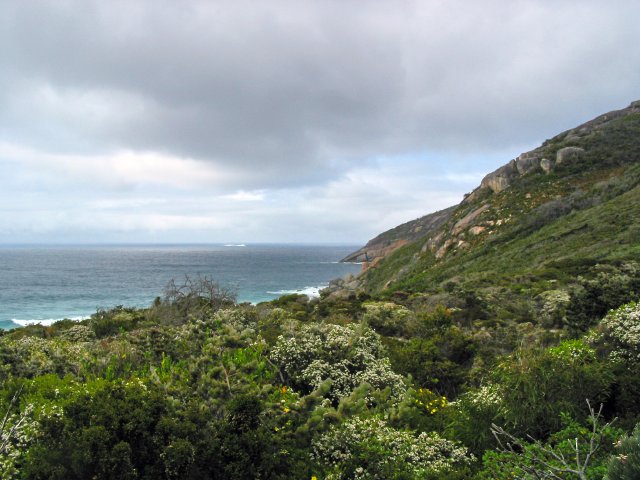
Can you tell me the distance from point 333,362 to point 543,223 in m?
32.5

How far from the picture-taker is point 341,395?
7277 millimetres

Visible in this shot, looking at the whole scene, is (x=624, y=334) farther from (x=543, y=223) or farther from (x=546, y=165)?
(x=546, y=165)

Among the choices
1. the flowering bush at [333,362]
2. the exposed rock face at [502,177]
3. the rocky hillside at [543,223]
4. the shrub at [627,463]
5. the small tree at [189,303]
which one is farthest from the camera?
the exposed rock face at [502,177]

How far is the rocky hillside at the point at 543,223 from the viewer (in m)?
23.0

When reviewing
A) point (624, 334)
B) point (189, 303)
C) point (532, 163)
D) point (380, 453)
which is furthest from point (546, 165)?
point (380, 453)

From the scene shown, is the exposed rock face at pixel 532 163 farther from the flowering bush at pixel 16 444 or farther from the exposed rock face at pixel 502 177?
the flowering bush at pixel 16 444

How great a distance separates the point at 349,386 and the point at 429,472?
291cm

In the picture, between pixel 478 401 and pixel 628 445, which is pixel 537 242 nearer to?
pixel 478 401

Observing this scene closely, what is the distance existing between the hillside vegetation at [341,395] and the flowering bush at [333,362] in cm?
4

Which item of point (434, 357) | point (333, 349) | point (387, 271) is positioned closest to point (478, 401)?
point (333, 349)

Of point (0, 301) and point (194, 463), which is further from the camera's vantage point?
point (0, 301)

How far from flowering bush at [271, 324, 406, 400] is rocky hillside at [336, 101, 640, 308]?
1178cm

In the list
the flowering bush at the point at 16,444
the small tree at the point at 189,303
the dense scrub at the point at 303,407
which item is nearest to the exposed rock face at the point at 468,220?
the small tree at the point at 189,303

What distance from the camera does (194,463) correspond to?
179 inches
